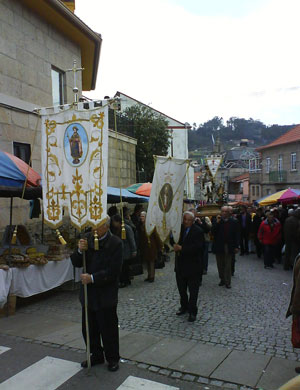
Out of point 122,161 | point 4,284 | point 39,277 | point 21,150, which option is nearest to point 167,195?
point 39,277

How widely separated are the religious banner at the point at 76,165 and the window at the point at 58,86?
8.13 m

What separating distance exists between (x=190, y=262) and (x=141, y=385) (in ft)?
8.21

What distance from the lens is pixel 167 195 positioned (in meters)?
6.67

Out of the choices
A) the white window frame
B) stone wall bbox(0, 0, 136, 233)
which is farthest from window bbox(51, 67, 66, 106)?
the white window frame

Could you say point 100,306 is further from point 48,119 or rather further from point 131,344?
point 48,119

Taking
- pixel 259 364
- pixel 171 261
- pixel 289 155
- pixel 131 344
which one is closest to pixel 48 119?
pixel 131 344

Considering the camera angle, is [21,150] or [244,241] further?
[244,241]

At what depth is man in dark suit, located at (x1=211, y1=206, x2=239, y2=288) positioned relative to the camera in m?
8.23

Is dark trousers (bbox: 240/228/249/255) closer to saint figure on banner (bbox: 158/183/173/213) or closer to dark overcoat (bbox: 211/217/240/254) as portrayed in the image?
dark overcoat (bbox: 211/217/240/254)

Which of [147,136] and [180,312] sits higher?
[147,136]

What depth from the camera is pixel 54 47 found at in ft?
39.5

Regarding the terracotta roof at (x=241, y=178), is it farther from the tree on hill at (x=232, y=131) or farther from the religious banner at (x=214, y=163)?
the tree on hill at (x=232, y=131)

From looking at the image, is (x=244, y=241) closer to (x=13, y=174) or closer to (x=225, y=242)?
(x=225, y=242)

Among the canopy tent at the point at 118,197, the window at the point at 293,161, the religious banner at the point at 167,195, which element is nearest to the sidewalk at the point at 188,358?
the religious banner at the point at 167,195
